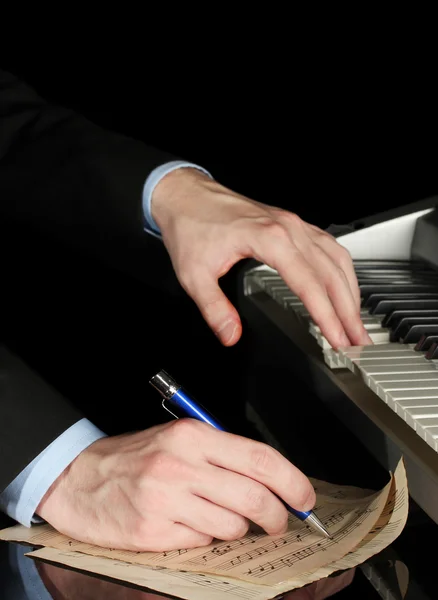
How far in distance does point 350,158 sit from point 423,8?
34 centimetres

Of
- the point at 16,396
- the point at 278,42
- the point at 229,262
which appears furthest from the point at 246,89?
the point at 16,396

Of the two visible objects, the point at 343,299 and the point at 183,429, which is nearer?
the point at 183,429

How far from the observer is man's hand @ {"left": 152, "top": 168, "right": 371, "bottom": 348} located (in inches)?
49.3

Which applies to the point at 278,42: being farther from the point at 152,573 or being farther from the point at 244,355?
the point at 152,573

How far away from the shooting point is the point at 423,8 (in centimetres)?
205

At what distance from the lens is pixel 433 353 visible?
118cm

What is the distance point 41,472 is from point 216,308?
0.31 m

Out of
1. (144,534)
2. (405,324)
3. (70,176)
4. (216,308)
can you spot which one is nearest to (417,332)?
(405,324)

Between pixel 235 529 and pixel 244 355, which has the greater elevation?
pixel 235 529

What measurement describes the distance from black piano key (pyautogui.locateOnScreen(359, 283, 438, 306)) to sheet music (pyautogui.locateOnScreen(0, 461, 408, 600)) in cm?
42

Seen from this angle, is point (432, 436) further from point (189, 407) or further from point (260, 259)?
point (260, 259)

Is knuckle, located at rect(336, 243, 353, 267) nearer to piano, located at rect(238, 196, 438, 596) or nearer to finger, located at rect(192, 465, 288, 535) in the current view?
piano, located at rect(238, 196, 438, 596)

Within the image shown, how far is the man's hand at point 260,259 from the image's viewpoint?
1251mm

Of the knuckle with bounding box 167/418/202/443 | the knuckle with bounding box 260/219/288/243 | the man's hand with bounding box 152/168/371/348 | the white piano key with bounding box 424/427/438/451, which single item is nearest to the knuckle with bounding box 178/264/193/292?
the man's hand with bounding box 152/168/371/348
